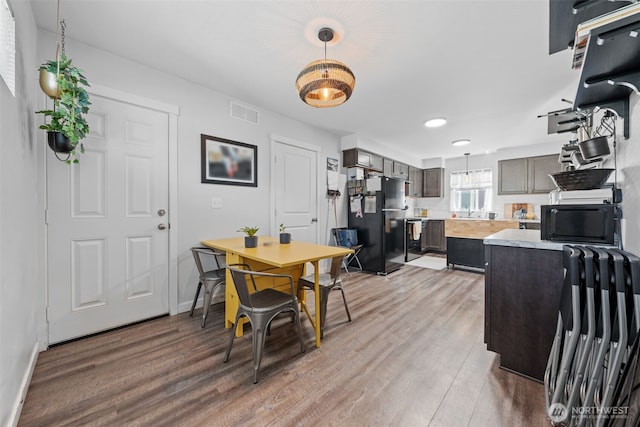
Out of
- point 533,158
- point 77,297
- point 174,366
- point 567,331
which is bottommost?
point 174,366

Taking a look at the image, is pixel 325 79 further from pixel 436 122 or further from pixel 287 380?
pixel 436 122

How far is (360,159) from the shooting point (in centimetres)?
486

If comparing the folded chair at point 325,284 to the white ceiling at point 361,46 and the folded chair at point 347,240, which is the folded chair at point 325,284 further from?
the folded chair at point 347,240

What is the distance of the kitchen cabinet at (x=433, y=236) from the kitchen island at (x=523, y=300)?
484 centimetres

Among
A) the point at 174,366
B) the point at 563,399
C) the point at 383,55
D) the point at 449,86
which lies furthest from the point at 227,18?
the point at 563,399

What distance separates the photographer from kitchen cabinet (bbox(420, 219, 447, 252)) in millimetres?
6504

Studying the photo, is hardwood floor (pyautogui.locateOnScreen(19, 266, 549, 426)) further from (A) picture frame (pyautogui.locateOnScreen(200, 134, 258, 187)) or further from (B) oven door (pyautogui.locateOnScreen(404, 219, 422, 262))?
(B) oven door (pyautogui.locateOnScreen(404, 219, 422, 262))

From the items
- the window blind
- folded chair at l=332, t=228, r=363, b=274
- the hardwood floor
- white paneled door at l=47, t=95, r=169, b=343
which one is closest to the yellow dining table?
the hardwood floor

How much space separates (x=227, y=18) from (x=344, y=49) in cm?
98

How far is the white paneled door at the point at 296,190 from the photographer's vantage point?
3807mm

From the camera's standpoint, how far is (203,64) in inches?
101

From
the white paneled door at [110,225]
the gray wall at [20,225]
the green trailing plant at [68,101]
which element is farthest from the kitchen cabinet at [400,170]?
the gray wall at [20,225]

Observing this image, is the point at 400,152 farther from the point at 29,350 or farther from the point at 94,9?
the point at 29,350

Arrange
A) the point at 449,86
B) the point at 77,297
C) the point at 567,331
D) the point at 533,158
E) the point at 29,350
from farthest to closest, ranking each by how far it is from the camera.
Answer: the point at 533,158, the point at 449,86, the point at 77,297, the point at 29,350, the point at 567,331
